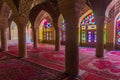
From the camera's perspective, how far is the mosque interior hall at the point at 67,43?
11.7ft

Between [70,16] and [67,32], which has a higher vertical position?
[70,16]

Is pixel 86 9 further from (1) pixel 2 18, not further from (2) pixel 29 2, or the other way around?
(1) pixel 2 18

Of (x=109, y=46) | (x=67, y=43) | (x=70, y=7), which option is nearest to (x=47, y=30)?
(x=109, y=46)

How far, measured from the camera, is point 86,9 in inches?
419

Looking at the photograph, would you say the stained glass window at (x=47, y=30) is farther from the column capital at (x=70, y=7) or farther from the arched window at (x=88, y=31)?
the column capital at (x=70, y=7)

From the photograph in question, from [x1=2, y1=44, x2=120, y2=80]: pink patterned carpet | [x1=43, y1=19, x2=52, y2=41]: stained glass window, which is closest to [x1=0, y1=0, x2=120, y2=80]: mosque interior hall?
[x1=2, y1=44, x2=120, y2=80]: pink patterned carpet

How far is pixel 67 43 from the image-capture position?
3.69 metres

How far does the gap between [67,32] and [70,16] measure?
57 centimetres

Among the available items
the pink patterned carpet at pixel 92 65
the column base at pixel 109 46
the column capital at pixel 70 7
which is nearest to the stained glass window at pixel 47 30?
the column base at pixel 109 46

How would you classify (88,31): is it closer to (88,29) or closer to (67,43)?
(88,29)

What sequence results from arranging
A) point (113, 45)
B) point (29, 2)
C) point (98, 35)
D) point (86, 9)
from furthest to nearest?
point (86, 9), point (113, 45), point (98, 35), point (29, 2)

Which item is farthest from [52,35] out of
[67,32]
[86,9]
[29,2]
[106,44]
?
[67,32]

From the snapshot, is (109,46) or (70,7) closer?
(70,7)

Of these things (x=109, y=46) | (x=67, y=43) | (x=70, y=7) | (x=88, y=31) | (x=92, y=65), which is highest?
(x=70, y=7)
